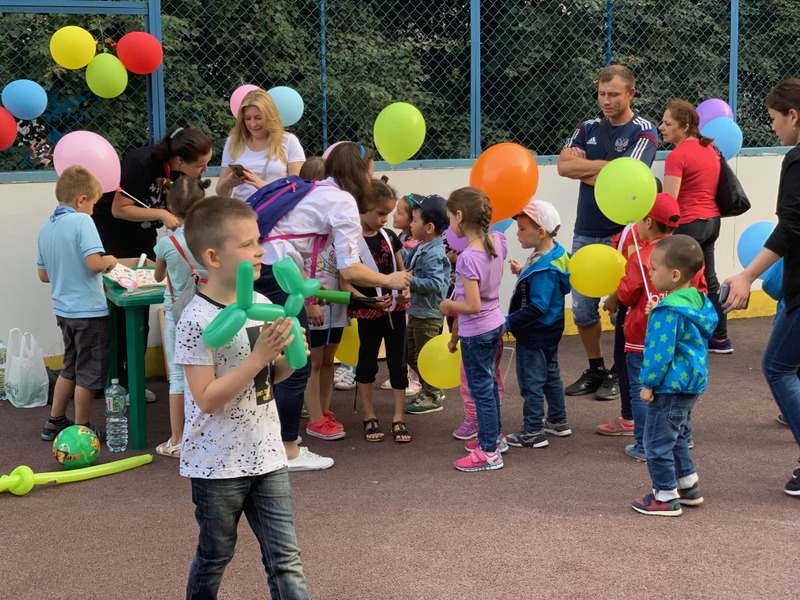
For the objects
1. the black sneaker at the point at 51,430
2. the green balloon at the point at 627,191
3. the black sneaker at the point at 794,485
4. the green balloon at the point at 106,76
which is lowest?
the black sneaker at the point at 51,430

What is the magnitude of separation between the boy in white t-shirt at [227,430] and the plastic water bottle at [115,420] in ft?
9.00

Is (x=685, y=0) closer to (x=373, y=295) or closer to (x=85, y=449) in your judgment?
(x=373, y=295)

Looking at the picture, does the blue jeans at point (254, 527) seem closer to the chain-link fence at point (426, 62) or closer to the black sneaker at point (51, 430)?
the black sneaker at point (51, 430)

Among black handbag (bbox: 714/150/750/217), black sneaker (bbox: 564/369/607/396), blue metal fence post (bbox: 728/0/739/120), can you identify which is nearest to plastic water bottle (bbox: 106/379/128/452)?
black sneaker (bbox: 564/369/607/396)

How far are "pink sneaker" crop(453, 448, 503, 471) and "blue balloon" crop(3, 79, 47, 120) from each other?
151 inches

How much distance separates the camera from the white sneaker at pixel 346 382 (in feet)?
22.9

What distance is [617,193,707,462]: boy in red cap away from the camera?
505 centimetres

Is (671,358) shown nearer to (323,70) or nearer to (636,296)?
(636,296)

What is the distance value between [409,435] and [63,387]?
2.04 metres

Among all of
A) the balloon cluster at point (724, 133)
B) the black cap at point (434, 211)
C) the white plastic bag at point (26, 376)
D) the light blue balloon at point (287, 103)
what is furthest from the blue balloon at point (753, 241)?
the white plastic bag at point (26, 376)

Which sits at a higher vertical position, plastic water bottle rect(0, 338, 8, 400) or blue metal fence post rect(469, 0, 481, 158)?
blue metal fence post rect(469, 0, 481, 158)

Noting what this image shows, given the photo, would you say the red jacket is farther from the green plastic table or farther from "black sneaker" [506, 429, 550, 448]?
the green plastic table

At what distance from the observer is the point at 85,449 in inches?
203

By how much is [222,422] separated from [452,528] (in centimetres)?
164
